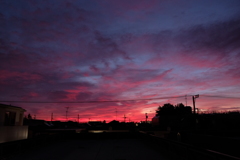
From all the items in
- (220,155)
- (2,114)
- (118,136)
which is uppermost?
(2,114)

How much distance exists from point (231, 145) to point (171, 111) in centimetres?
8561

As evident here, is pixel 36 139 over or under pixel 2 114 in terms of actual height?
under

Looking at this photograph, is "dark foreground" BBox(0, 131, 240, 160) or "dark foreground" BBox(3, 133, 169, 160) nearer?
"dark foreground" BBox(0, 131, 240, 160)

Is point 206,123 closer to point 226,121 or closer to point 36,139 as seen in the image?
point 226,121

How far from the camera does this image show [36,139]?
682 inches

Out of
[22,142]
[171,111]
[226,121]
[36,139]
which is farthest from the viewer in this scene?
[171,111]

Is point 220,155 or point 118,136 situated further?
point 118,136

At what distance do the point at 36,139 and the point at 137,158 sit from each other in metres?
11.0

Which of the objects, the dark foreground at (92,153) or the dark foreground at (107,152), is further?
the dark foreground at (92,153)

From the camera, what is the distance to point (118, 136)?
29250mm

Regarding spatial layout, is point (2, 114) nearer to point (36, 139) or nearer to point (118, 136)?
point (36, 139)

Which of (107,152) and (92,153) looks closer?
(92,153)

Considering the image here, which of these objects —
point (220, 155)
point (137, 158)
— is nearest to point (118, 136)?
point (137, 158)

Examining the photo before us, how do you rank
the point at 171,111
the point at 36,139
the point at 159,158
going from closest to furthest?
the point at 159,158 < the point at 36,139 < the point at 171,111
